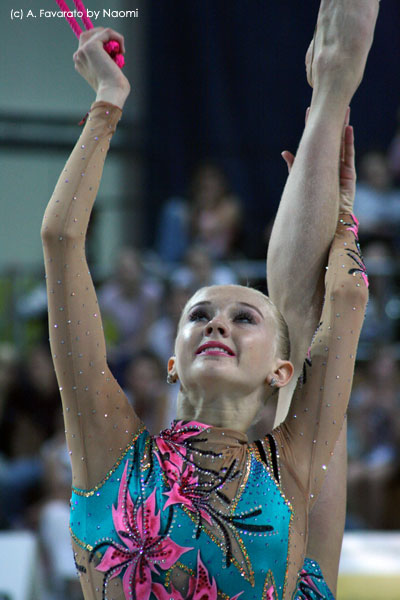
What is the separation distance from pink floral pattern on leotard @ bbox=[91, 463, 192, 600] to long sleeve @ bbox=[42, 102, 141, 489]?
9 centimetres

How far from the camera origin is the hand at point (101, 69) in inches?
61.7

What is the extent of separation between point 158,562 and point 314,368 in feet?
1.48

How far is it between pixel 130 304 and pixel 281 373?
9.13 ft

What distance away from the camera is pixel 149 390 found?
150 inches

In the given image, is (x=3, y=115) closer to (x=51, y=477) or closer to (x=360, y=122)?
(x=360, y=122)

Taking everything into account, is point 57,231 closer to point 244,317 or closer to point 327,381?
point 244,317

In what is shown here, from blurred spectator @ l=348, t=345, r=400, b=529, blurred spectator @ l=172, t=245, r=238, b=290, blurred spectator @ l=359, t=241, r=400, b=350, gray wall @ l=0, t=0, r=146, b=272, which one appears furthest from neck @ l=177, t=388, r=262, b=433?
gray wall @ l=0, t=0, r=146, b=272

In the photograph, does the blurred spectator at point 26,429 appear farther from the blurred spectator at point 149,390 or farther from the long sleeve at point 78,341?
the long sleeve at point 78,341

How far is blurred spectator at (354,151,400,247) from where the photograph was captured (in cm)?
473

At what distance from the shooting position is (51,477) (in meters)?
3.50

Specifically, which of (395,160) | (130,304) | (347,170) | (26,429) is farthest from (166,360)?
(347,170)

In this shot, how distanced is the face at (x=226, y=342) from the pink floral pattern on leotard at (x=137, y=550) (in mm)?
250

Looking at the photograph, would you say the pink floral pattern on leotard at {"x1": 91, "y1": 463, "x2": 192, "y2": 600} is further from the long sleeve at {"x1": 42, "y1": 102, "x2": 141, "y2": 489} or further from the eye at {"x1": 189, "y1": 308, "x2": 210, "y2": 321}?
the eye at {"x1": 189, "y1": 308, "x2": 210, "y2": 321}

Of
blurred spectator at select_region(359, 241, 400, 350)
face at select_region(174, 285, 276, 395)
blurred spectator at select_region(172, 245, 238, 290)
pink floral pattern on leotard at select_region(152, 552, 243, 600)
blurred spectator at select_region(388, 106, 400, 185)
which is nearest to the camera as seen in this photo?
pink floral pattern on leotard at select_region(152, 552, 243, 600)
